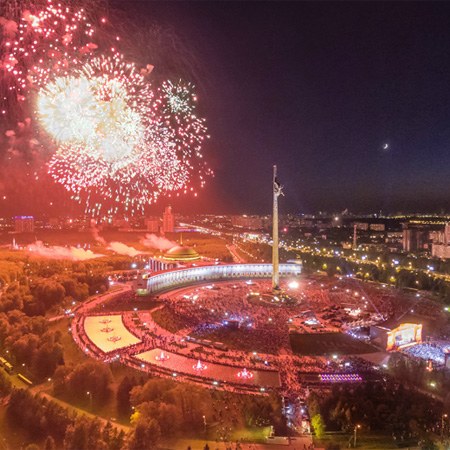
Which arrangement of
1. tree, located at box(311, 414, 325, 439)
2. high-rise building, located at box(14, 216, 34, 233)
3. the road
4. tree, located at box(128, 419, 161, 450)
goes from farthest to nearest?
1. high-rise building, located at box(14, 216, 34, 233)
2. tree, located at box(311, 414, 325, 439)
3. the road
4. tree, located at box(128, 419, 161, 450)

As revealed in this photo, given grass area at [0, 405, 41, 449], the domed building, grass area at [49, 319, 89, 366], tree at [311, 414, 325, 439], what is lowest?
grass area at [0, 405, 41, 449]

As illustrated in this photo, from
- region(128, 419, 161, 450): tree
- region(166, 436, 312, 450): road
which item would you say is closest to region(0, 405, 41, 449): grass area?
region(128, 419, 161, 450): tree

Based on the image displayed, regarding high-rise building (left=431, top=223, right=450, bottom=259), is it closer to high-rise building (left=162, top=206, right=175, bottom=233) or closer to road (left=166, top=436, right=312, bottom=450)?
road (left=166, top=436, right=312, bottom=450)

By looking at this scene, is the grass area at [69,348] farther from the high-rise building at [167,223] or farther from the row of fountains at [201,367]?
the high-rise building at [167,223]

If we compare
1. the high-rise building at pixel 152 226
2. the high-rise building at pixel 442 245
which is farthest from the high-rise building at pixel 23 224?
the high-rise building at pixel 442 245

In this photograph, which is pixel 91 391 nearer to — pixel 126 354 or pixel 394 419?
pixel 126 354

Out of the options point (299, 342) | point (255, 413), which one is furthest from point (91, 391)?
point (299, 342)

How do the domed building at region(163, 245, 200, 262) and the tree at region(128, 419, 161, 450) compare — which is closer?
the tree at region(128, 419, 161, 450)

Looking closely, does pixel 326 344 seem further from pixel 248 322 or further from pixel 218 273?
pixel 218 273
